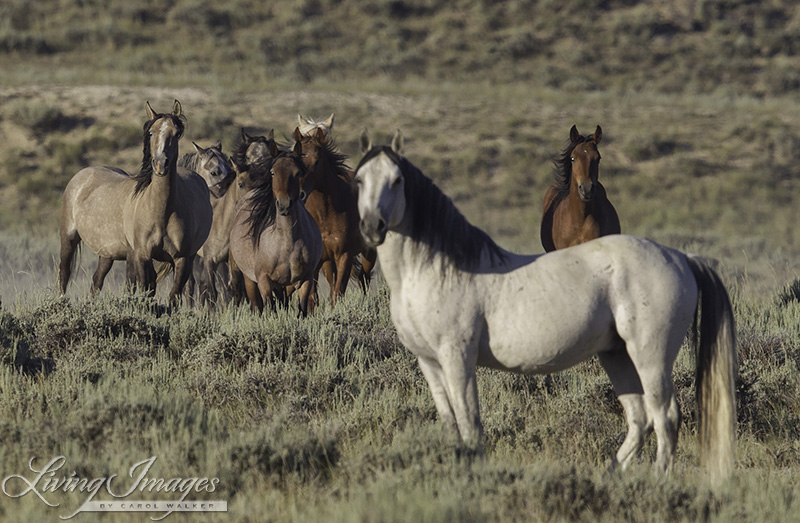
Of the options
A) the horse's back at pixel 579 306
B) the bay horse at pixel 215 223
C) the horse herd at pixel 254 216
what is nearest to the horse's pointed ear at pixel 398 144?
the horse's back at pixel 579 306

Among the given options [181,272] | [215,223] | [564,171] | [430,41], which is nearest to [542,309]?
[564,171]

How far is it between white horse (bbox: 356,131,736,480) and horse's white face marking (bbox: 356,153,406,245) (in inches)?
0.7

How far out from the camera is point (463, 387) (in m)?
4.68

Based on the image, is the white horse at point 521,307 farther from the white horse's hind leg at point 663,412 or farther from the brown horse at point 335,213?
the brown horse at point 335,213

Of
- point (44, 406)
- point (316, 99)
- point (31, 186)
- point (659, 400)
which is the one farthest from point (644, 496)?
point (316, 99)

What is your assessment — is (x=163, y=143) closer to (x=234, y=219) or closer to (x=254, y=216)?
(x=254, y=216)

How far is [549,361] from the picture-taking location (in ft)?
15.7

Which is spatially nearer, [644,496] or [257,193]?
[644,496]

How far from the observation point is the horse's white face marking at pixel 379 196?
441cm

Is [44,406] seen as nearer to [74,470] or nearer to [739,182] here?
[74,470]

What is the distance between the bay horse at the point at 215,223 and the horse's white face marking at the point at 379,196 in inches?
244

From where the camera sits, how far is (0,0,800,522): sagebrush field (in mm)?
4609

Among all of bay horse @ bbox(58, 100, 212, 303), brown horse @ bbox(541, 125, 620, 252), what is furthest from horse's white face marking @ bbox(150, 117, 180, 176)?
brown horse @ bbox(541, 125, 620, 252)

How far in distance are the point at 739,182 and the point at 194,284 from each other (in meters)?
17.8
